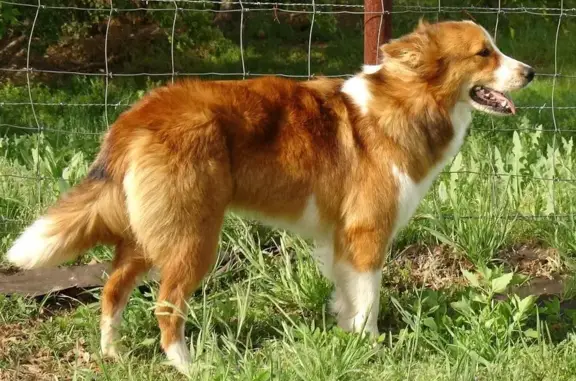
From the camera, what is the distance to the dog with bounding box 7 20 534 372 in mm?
3607

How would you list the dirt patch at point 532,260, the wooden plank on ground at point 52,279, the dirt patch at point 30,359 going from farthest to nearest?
1. the dirt patch at point 532,260
2. the wooden plank on ground at point 52,279
3. the dirt patch at point 30,359

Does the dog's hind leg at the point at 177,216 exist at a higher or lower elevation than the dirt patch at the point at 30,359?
higher

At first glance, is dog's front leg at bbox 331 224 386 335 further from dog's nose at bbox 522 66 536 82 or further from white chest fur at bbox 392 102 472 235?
dog's nose at bbox 522 66 536 82

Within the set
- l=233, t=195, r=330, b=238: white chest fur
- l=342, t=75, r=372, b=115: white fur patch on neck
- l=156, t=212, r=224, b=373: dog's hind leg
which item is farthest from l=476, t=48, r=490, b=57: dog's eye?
l=156, t=212, r=224, b=373: dog's hind leg

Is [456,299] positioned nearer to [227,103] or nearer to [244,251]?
[244,251]

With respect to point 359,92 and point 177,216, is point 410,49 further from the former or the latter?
point 177,216

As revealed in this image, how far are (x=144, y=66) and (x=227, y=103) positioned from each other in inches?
288

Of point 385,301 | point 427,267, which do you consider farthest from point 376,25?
point 385,301

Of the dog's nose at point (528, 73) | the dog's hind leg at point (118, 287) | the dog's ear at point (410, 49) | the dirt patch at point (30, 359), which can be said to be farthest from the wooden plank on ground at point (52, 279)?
the dog's nose at point (528, 73)

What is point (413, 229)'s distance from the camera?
16.3ft

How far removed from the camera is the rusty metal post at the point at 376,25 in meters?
4.80

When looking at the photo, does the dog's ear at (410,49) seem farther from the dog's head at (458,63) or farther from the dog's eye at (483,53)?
the dog's eye at (483,53)

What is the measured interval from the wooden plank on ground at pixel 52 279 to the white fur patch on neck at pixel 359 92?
1580 mm

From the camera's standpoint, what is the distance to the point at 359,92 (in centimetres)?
409
